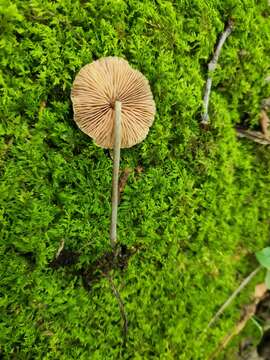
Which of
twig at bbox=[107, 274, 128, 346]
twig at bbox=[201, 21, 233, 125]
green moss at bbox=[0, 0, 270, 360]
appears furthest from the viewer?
twig at bbox=[201, 21, 233, 125]

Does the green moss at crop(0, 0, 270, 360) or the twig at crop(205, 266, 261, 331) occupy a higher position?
the green moss at crop(0, 0, 270, 360)

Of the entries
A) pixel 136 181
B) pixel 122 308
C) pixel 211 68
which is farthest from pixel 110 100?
pixel 122 308

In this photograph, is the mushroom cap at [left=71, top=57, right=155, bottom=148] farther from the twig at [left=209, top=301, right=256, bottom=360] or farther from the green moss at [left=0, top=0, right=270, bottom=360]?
the twig at [left=209, top=301, right=256, bottom=360]

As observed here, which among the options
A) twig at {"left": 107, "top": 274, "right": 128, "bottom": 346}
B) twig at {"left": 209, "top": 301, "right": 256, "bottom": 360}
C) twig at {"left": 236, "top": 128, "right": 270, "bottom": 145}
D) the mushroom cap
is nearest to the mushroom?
the mushroom cap

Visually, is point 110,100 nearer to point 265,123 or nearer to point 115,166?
point 115,166

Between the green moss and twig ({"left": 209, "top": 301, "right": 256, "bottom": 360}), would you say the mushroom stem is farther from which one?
twig ({"left": 209, "top": 301, "right": 256, "bottom": 360})

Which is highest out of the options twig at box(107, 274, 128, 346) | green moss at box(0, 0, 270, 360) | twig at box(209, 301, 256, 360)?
green moss at box(0, 0, 270, 360)

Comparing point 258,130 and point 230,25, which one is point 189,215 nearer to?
point 258,130

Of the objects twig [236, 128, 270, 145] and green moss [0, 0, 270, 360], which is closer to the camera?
green moss [0, 0, 270, 360]

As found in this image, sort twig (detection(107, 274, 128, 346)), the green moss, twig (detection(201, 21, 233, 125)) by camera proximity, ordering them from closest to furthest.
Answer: the green moss → twig (detection(107, 274, 128, 346)) → twig (detection(201, 21, 233, 125))

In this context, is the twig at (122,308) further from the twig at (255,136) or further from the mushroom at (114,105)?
the twig at (255,136)
